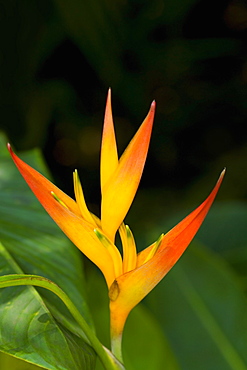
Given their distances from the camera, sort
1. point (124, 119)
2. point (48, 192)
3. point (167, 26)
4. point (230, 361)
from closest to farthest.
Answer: point (48, 192) < point (230, 361) < point (167, 26) < point (124, 119)

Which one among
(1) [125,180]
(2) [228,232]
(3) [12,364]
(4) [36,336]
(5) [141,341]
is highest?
(1) [125,180]

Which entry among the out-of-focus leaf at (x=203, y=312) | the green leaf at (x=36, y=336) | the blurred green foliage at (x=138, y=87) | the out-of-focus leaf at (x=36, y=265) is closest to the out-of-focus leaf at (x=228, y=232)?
the out-of-focus leaf at (x=203, y=312)

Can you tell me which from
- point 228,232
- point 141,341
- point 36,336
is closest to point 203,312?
point 141,341

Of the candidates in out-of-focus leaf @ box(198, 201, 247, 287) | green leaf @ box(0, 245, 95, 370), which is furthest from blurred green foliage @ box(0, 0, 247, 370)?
green leaf @ box(0, 245, 95, 370)

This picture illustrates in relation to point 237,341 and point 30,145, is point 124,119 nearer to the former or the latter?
point 30,145

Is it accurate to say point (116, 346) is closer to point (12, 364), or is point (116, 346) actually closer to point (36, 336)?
point (36, 336)

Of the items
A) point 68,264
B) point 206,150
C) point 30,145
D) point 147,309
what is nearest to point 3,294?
point 68,264
